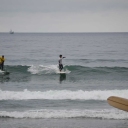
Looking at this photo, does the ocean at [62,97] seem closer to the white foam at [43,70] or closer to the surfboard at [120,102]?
the white foam at [43,70]

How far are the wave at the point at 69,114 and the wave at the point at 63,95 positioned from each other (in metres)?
2.92

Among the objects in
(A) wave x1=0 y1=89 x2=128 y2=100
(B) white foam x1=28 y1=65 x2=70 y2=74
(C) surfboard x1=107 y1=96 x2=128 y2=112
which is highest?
(B) white foam x1=28 y1=65 x2=70 y2=74

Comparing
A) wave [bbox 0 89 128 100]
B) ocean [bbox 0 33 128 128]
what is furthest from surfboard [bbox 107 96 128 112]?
wave [bbox 0 89 128 100]

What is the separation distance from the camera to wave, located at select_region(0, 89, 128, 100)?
16.8 metres

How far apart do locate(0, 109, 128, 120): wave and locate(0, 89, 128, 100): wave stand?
2923 millimetres

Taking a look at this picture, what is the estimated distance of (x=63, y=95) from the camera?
17.1 metres

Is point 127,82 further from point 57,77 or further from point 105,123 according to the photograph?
point 105,123

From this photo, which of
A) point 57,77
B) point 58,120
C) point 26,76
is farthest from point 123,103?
point 26,76

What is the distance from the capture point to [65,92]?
1786cm

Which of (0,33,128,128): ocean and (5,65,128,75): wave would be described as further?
(5,65,128,75): wave

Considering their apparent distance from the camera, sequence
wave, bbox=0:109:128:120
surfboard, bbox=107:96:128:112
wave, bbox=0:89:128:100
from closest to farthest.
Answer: surfboard, bbox=107:96:128:112 < wave, bbox=0:109:128:120 < wave, bbox=0:89:128:100

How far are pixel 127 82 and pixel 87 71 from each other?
5.83m

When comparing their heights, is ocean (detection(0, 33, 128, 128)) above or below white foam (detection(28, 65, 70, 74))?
below

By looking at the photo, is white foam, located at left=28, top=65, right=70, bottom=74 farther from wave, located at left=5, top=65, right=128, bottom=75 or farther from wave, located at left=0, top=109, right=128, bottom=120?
wave, located at left=0, top=109, right=128, bottom=120
